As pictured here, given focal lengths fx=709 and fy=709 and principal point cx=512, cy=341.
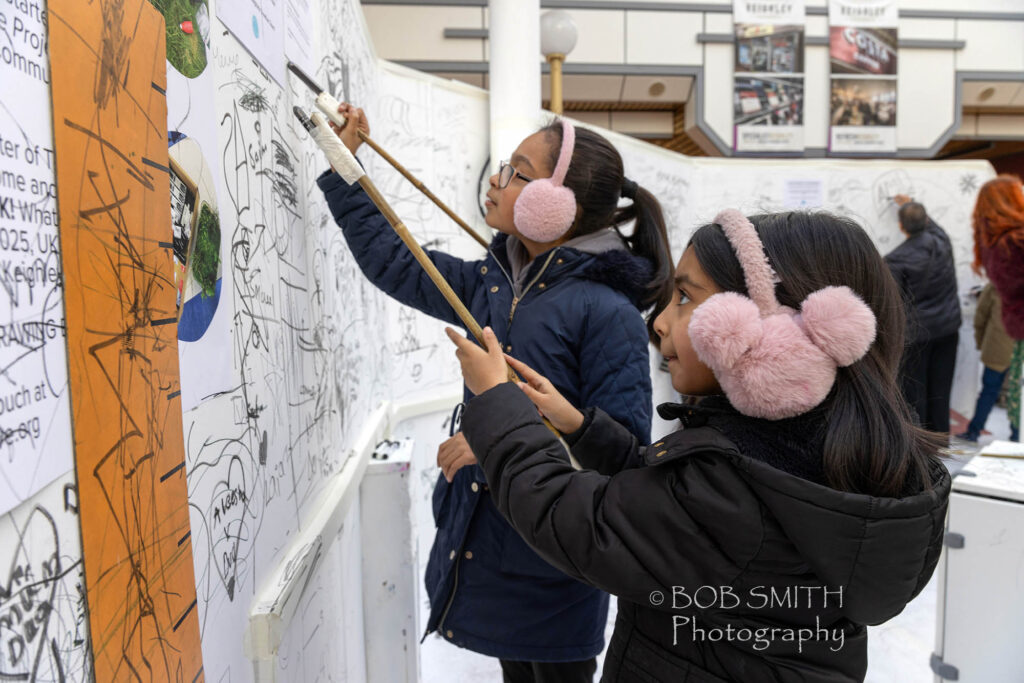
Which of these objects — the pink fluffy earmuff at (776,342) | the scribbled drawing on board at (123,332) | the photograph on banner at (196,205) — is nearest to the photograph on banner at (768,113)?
the pink fluffy earmuff at (776,342)

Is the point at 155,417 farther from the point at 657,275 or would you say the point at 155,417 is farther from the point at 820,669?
the point at 657,275

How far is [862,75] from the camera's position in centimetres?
670

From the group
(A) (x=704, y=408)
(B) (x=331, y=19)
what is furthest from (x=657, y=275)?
(B) (x=331, y=19)

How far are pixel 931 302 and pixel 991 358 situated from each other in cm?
79

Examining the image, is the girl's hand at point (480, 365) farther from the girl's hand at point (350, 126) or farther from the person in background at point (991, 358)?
the person in background at point (991, 358)

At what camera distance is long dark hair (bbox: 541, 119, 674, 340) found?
147cm

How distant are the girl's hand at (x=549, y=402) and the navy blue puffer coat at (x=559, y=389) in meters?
0.14

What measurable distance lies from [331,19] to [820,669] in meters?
1.63

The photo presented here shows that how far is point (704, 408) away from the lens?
3.09 ft

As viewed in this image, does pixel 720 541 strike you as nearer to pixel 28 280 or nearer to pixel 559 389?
pixel 559 389

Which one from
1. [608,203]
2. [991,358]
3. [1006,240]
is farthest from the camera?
[991,358]

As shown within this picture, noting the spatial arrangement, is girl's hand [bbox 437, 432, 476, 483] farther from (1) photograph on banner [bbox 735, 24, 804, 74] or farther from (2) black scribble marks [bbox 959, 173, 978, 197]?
(1) photograph on banner [bbox 735, 24, 804, 74]

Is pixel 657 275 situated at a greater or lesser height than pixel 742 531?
greater

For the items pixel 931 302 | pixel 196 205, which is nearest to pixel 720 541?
pixel 196 205
